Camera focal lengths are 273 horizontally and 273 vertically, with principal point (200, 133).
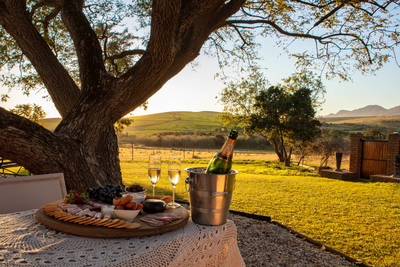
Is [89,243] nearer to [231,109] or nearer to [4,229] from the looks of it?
[4,229]

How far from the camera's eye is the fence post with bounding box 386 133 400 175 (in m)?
12.5

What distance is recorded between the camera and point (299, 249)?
382cm

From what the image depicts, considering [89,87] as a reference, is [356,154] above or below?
below

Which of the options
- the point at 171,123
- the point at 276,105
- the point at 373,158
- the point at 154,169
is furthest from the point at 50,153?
the point at 171,123

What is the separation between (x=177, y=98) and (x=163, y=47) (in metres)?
11.6

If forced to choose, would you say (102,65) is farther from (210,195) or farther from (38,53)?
(210,195)

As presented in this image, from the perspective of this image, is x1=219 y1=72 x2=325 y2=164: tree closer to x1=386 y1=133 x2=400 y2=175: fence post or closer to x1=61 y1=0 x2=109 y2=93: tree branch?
x1=386 y1=133 x2=400 y2=175: fence post

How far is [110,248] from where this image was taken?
123 cm

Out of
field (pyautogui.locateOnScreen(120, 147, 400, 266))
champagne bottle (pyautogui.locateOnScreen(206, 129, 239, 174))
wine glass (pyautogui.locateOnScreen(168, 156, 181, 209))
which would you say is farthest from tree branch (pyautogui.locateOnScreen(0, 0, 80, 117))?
champagne bottle (pyautogui.locateOnScreen(206, 129, 239, 174))

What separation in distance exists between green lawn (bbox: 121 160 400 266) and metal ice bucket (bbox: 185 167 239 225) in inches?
37.2

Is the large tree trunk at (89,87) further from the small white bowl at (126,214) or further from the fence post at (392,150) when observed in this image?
the fence post at (392,150)

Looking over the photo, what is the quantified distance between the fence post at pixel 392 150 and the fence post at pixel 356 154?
1.21 meters

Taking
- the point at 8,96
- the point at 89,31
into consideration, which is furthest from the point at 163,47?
the point at 8,96

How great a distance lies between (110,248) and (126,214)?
0.73 ft
